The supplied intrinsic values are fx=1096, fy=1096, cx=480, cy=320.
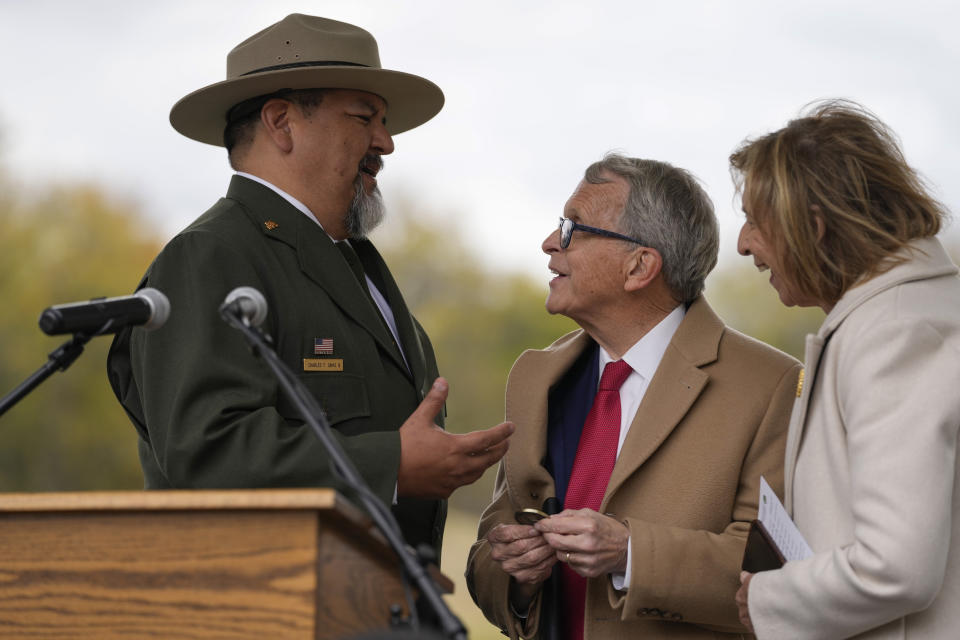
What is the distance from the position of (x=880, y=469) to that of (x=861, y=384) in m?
0.18

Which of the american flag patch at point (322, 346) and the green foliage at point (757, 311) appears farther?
the green foliage at point (757, 311)

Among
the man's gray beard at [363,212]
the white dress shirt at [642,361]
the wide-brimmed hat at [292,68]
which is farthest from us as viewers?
the man's gray beard at [363,212]

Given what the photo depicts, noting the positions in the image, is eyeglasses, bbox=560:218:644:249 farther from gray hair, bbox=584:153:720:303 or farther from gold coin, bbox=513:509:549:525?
gold coin, bbox=513:509:549:525

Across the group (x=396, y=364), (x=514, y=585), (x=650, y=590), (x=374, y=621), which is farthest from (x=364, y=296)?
(x=374, y=621)

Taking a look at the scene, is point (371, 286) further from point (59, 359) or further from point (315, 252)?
point (59, 359)

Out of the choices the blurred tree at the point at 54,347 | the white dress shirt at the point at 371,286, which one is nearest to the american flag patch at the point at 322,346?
the white dress shirt at the point at 371,286

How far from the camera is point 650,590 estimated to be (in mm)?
2820

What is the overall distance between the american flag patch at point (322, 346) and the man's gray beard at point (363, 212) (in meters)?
0.63

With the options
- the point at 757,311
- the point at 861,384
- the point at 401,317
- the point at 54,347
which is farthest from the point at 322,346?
the point at 54,347

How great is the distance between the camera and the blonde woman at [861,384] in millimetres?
2127

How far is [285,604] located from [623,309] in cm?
183

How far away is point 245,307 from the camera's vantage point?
6.87 feet

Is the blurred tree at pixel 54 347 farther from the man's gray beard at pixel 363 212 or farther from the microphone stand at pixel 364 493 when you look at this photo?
the microphone stand at pixel 364 493

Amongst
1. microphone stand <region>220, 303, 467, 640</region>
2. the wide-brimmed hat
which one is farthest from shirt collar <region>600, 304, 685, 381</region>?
microphone stand <region>220, 303, 467, 640</region>
